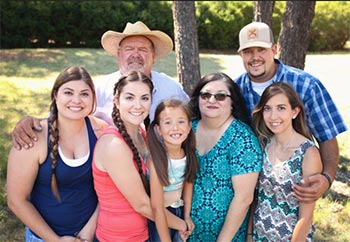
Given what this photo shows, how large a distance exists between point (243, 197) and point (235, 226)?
0.20 metres

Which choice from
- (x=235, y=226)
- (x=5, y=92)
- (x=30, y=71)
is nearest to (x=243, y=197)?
(x=235, y=226)

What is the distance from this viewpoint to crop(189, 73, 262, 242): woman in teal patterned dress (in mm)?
2781

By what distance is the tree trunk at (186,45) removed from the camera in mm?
6230

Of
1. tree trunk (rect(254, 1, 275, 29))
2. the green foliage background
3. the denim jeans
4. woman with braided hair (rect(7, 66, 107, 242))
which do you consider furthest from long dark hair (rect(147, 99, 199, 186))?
the green foliage background

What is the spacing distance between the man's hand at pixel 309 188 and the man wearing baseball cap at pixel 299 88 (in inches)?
11.9

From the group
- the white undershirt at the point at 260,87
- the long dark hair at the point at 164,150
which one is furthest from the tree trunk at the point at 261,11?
the long dark hair at the point at 164,150

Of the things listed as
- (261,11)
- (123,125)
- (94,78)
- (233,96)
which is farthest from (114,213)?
(94,78)

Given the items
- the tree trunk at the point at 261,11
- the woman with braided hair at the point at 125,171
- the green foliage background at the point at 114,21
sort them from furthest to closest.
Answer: the green foliage background at the point at 114,21
the tree trunk at the point at 261,11
the woman with braided hair at the point at 125,171

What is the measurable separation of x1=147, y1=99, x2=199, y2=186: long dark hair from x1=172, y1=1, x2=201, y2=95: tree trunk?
11.3ft

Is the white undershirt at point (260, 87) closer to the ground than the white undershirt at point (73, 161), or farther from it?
farther from it

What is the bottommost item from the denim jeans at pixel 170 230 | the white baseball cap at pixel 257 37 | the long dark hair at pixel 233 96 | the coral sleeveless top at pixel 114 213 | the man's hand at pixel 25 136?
the denim jeans at pixel 170 230

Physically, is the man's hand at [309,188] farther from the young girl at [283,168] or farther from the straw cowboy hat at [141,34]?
the straw cowboy hat at [141,34]

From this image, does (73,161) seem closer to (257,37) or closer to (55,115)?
(55,115)

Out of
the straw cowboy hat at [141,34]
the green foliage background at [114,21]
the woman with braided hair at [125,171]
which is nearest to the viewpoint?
the woman with braided hair at [125,171]
